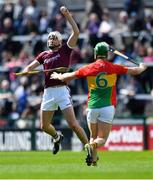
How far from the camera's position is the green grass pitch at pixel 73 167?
1864cm

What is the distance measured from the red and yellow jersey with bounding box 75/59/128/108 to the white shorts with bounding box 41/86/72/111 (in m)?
1.23

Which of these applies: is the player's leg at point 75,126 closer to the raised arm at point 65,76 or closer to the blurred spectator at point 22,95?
the raised arm at point 65,76

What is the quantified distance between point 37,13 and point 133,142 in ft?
20.7

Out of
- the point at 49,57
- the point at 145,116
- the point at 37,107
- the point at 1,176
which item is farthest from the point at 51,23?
the point at 1,176

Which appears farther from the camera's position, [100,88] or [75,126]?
[75,126]

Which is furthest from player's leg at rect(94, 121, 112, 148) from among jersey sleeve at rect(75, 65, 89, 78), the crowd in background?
the crowd in background

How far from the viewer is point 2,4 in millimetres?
35250

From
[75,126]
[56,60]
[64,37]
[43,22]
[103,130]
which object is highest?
[43,22]

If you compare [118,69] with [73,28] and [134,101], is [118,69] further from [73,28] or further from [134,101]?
[134,101]

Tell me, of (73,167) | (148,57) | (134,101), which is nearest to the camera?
(73,167)

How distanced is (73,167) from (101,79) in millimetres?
2618

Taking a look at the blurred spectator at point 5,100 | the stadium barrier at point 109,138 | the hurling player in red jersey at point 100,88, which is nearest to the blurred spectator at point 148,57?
the stadium barrier at point 109,138

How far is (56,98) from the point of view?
66.9 ft

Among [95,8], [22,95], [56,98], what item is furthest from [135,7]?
[56,98]
